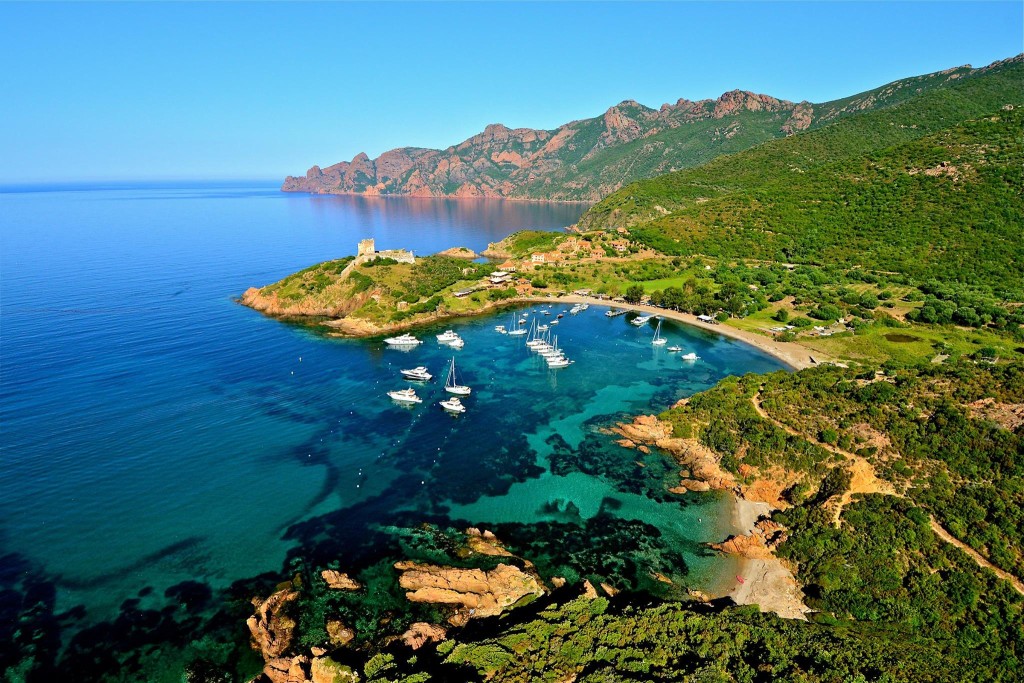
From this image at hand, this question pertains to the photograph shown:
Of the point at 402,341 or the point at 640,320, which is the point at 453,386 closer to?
the point at 402,341

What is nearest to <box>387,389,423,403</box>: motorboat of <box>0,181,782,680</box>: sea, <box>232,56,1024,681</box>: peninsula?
<box>0,181,782,680</box>: sea

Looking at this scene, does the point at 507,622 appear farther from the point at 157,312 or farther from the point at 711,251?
the point at 711,251

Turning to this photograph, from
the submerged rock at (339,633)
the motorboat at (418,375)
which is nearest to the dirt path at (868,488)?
the submerged rock at (339,633)

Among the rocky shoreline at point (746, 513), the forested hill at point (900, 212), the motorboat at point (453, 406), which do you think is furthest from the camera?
the forested hill at point (900, 212)

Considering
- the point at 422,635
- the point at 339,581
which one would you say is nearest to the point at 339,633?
the point at 339,581

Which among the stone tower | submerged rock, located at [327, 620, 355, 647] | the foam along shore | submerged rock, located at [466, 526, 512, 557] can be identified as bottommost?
submerged rock, located at [327, 620, 355, 647]

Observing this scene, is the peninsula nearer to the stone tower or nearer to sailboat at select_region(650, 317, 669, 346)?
the stone tower

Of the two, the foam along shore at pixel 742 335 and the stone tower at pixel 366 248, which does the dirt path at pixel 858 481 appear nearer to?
A: the foam along shore at pixel 742 335
